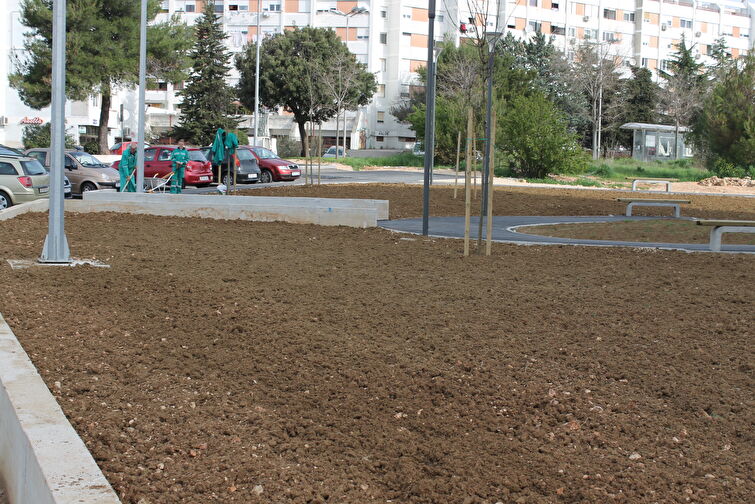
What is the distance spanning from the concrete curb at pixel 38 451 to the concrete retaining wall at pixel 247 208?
10.1m

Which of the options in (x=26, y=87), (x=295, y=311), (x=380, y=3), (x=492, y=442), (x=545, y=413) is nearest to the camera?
(x=492, y=442)

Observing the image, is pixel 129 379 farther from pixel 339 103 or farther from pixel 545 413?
pixel 339 103

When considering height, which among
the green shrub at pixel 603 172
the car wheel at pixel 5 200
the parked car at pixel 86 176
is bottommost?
the car wheel at pixel 5 200

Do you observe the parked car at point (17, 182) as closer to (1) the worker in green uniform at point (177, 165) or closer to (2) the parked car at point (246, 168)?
(1) the worker in green uniform at point (177, 165)

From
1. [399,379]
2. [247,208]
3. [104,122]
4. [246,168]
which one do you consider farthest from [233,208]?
[104,122]

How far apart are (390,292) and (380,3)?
8426cm

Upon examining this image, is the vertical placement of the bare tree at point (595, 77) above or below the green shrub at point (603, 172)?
above

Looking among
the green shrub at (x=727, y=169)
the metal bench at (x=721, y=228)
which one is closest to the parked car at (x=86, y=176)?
the metal bench at (x=721, y=228)

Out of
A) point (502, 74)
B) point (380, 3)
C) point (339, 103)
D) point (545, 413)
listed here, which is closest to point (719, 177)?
point (502, 74)

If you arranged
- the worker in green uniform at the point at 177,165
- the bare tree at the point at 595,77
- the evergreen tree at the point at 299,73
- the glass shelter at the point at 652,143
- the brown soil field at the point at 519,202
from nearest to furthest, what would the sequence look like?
the brown soil field at the point at 519,202, the worker in green uniform at the point at 177,165, the glass shelter at the point at 652,143, the evergreen tree at the point at 299,73, the bare tree at the point at 595,77

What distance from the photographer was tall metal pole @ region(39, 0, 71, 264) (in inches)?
398

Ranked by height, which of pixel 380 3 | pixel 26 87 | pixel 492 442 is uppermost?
pixel 380 3

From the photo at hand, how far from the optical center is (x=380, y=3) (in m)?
89.2

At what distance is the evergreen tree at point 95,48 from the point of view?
1925 inches
